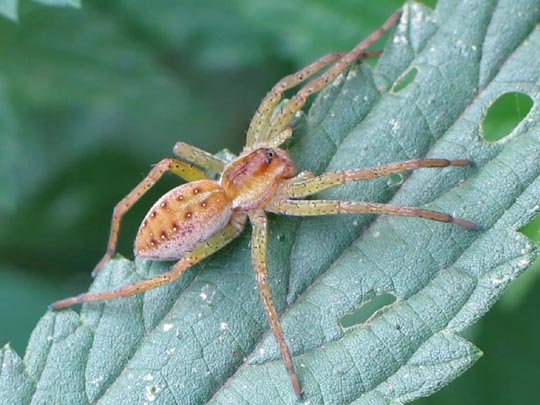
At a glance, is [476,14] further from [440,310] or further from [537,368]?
[537,368]

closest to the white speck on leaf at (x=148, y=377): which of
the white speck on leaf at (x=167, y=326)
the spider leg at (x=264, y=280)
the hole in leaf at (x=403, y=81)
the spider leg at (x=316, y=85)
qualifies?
the white speck on leaf at (x=167, y=326)

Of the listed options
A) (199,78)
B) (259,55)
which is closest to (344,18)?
(259,55)

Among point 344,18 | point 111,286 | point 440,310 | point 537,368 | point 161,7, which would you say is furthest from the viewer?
point 161,7

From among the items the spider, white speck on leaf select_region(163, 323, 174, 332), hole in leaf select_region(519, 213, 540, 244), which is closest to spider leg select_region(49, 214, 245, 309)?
the spider

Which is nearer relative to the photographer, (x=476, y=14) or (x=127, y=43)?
(x=476, y=14)

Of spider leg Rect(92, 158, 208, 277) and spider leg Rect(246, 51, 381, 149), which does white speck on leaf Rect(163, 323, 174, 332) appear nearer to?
spider leg Rect(92, 158, 208, 277)

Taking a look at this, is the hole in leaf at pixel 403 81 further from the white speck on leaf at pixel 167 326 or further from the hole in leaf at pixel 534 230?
the white speck on leaf at pixel 167 326

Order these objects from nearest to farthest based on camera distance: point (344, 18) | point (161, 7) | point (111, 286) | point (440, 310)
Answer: point (440, 310) → point (111, 286) → point (344, 18) → point (161, 7)

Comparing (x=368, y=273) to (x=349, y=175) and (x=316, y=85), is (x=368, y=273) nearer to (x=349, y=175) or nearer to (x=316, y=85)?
(x=349, y=175)
